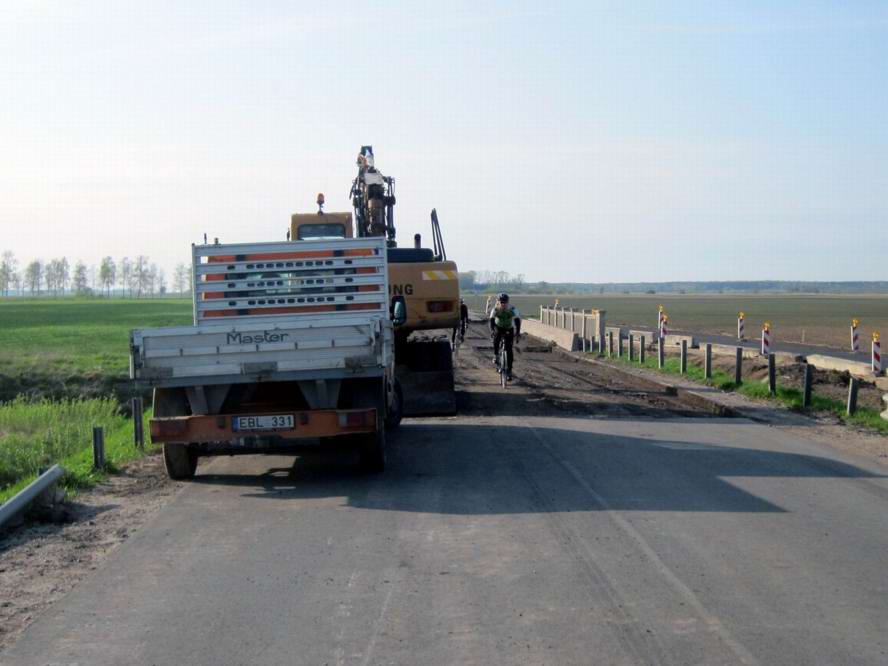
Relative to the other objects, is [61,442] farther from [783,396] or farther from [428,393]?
[783,396]

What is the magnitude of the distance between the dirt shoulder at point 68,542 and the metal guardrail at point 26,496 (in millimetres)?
156

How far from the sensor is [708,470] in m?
11.2

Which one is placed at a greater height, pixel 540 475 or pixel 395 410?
pixel 395 410

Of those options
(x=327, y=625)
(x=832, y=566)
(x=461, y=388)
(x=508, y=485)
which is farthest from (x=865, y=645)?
(x=461, y=388)

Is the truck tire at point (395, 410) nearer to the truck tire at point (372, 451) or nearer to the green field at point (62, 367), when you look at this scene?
the truck tire at point (372, 451)

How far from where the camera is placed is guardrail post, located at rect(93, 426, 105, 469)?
1157cm

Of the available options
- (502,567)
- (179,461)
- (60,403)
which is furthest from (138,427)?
(60,403)

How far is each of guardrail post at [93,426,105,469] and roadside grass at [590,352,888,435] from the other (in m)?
10.4

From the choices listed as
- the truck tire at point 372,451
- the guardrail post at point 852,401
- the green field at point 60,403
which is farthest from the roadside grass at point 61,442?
the guardrail post at point 852,401

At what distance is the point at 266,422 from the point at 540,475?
113 inches

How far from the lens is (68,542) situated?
8289 millimetres

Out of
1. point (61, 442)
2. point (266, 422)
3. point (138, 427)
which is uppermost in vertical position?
point (266, 422)

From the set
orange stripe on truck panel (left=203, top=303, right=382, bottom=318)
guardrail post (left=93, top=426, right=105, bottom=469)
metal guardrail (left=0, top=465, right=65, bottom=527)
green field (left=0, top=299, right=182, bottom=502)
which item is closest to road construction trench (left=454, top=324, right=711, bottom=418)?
orange stripe on truck panel (left=203, top=303, right=382, bottom=318)

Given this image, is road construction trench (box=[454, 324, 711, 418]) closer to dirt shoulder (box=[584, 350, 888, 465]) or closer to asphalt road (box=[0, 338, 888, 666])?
dirt shoulder (box=[584, 350, 888, 465])
